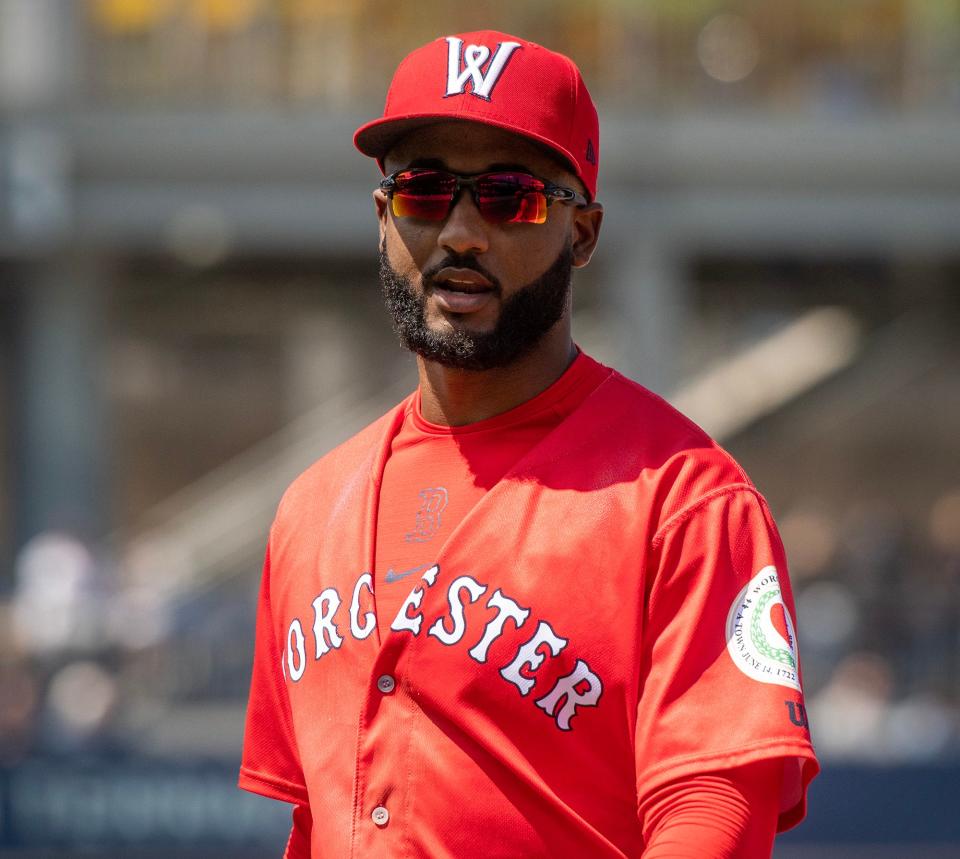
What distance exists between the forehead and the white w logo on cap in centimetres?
6

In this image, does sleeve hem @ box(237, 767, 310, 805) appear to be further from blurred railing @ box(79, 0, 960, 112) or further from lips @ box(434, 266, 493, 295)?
blurred railing @ box(79, 0, 960, 112)

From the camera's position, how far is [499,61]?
2.34m

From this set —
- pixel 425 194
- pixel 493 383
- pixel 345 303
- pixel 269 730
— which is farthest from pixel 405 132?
pixel 345 303

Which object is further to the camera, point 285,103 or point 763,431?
point 763,431

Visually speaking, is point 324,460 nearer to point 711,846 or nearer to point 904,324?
point 711,846

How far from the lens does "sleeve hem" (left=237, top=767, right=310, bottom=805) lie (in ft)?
8.54

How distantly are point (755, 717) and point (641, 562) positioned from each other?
0.25m

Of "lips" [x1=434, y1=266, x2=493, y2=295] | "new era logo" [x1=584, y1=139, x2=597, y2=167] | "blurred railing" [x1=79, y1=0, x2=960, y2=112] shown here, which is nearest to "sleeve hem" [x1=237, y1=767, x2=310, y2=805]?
"lips" [x1=434, y1=266, x2=493, y2=295]

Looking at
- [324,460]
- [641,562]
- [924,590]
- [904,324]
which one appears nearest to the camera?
[641,562]

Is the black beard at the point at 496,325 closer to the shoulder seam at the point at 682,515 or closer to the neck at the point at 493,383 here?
the neck at the point at 493,383

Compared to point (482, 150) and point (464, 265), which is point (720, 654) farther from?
point (482, 150)

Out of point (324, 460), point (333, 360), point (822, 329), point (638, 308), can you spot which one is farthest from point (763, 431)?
point (324, 460)

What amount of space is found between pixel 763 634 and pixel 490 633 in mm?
360

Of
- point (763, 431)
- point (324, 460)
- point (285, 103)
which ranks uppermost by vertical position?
point (285, 103)
